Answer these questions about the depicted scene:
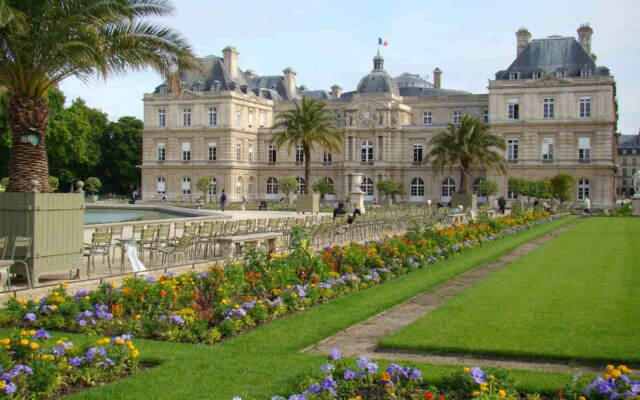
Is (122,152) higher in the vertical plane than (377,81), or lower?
lower

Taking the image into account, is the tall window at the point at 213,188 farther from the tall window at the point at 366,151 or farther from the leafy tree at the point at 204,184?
the tall window at the point at 366,151

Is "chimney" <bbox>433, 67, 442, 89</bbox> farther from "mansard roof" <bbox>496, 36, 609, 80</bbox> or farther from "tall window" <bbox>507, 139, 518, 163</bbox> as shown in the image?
"tall window" <bbox>507, 139, 518, 163</bbox>

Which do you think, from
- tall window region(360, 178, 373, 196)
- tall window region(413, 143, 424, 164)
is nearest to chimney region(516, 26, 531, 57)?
tall window region(413, 143, 424, 164)

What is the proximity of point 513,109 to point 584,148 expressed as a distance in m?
6.55

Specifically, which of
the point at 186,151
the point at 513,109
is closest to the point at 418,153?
the point at 513,109

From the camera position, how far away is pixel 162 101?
220 ft

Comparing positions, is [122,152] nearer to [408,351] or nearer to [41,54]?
[41,54]

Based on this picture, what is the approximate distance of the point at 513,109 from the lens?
59.6m

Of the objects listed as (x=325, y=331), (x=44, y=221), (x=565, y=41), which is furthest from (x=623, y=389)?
(x=565, y=41)

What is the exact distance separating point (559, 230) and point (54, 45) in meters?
23.7

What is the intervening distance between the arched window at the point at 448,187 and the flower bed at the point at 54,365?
5672 centimetres

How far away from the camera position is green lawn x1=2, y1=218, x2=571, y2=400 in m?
7.17

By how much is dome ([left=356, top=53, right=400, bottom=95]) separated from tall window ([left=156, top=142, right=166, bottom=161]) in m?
19.3

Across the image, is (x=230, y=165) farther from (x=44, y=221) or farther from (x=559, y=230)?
(x=44, y=221)
